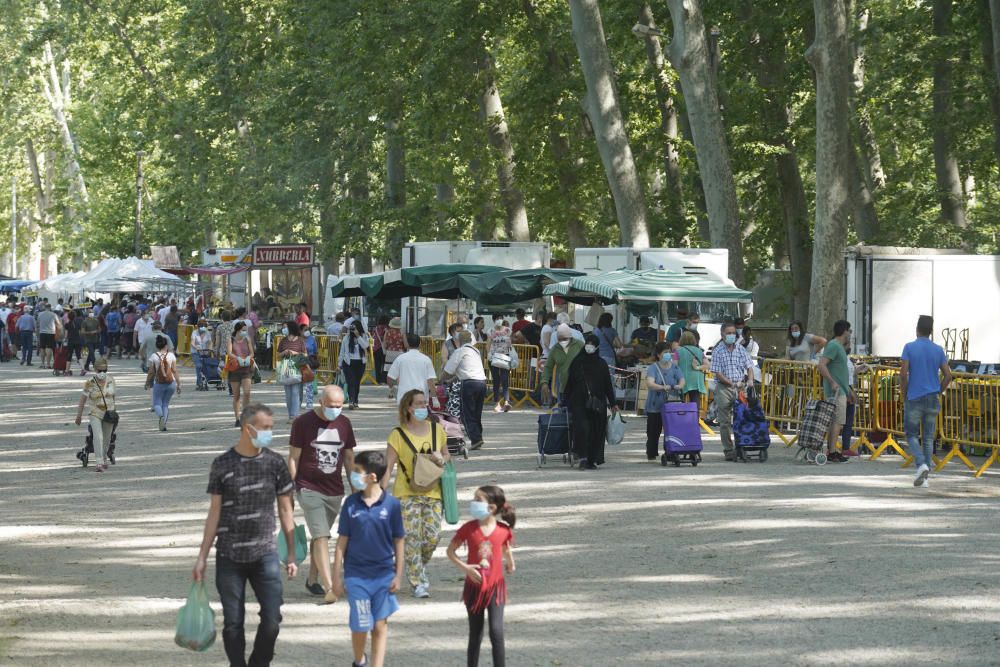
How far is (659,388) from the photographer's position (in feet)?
67.6

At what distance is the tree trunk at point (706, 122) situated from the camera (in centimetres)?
3309

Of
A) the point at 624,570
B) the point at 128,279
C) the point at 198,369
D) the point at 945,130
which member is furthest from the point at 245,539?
the point at 128,279

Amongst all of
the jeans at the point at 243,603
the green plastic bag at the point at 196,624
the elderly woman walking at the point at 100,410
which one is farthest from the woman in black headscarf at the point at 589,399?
the green plastic bag at the point at 196,624

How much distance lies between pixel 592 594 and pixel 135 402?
901 inches

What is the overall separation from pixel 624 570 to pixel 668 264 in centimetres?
1992

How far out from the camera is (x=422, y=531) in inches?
465

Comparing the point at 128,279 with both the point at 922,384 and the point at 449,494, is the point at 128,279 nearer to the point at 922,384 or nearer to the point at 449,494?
the point at 922,384

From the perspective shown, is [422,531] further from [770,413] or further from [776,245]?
[776,245]

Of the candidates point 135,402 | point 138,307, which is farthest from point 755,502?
point 138,307

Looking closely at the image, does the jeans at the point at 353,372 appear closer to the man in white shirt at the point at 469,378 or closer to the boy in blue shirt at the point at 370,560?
the man in white shirt at the point at 469,378

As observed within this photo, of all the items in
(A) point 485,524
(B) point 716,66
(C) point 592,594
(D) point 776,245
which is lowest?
(C) point 592,594

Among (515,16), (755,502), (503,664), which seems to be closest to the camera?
(503,664)

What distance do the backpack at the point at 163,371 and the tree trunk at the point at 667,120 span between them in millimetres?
Answer: 18784

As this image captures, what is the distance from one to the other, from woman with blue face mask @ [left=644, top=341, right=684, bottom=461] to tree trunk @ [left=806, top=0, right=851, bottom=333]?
892 cm
